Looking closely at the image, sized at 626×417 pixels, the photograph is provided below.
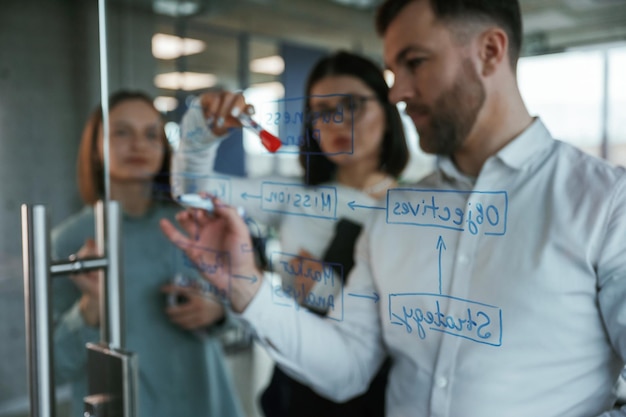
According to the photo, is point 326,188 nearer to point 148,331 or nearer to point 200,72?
point 200,72

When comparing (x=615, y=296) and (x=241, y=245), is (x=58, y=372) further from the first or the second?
(x=615, y=296)

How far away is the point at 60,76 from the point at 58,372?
2.13 feet

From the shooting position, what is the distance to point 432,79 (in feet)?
2.48

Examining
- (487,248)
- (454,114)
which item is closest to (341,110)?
(454,114)

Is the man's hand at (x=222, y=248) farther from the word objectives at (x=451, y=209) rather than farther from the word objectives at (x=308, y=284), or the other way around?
the word objectives at (x=451, y=209)

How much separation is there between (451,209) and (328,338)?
31 cm

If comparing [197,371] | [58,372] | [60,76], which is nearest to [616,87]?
[197,371]

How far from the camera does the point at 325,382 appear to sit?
94cm

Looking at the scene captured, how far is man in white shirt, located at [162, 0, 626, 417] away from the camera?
667mm

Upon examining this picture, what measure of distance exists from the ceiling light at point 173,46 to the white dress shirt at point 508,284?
51 centimetres

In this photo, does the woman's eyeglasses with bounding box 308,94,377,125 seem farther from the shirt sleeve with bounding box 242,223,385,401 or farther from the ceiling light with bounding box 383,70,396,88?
the shirt sleeve with bounding box 242,223,385,401

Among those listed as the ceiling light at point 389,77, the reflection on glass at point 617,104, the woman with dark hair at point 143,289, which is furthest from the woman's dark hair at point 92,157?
the reflection on glass at point 617,104

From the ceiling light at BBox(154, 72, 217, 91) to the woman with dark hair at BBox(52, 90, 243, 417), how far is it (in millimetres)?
55

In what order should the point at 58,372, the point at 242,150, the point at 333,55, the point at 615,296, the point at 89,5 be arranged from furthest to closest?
1. the point at 58,372
2. the point at 89,5
3. the point at 242,150
4. the point at 333,55
5. the point at 615,296
